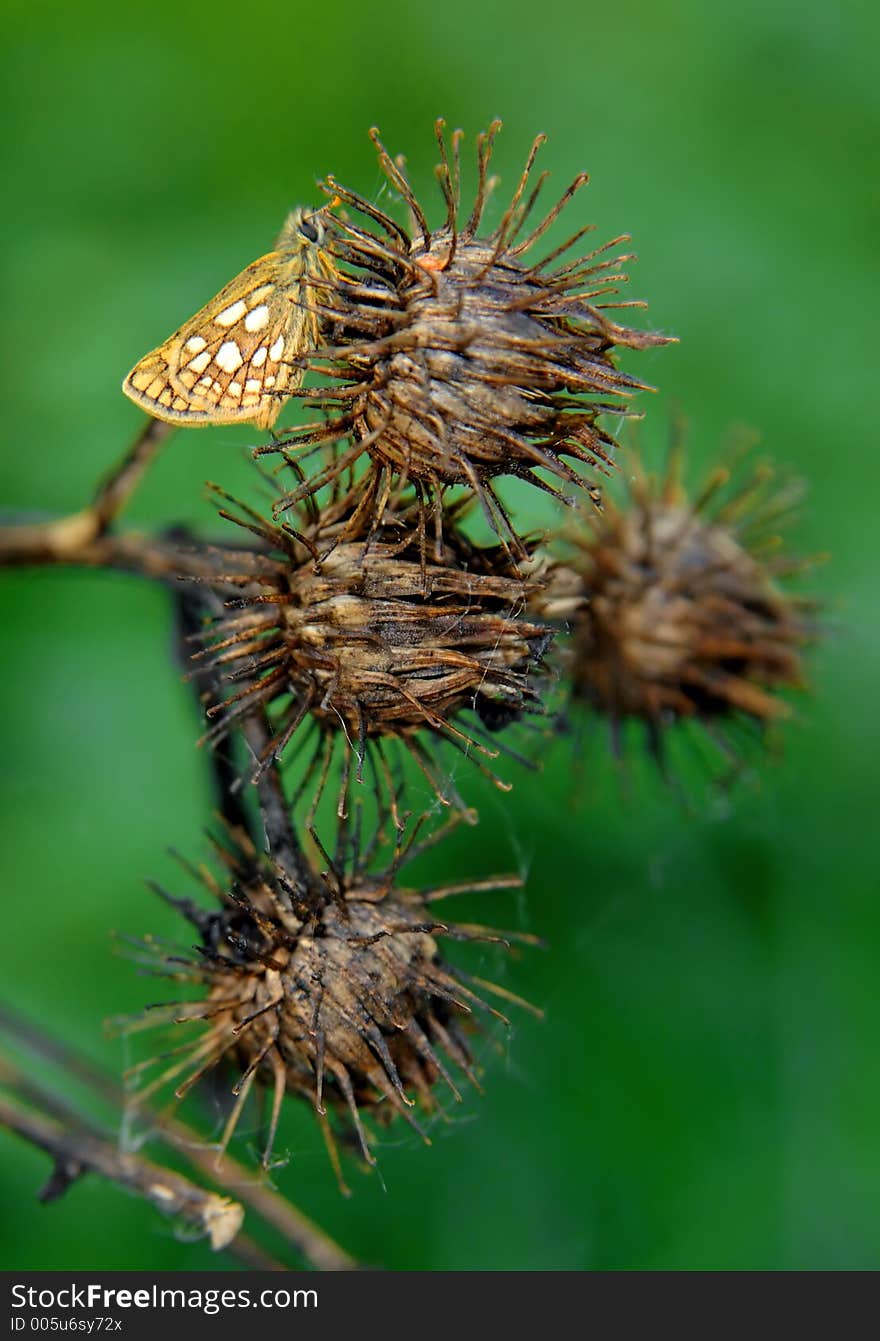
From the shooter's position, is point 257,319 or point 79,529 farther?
point 79,529

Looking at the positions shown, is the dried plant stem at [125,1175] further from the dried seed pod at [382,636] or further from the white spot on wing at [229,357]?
the white spot on wing at [229,357]

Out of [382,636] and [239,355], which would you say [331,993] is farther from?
[239,355]

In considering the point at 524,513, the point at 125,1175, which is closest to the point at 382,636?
the point at 125,1175

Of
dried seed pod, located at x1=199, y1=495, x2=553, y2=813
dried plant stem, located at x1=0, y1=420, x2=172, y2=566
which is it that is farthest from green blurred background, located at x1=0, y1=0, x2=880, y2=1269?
dried seed pod, located at x1=199, y1=495, x2=553, y2=813

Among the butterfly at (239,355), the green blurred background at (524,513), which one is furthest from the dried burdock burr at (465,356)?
the green blurred background at (524,513)

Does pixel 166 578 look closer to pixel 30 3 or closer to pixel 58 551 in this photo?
pixel 58 551

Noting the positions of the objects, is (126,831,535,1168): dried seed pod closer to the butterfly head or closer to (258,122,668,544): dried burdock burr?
(258,122,668,544): dried burdock burr
